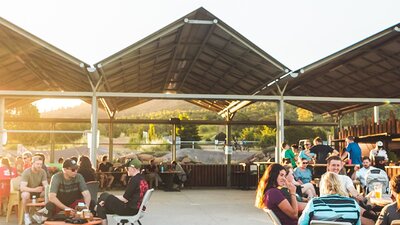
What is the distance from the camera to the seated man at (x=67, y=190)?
7.01 m

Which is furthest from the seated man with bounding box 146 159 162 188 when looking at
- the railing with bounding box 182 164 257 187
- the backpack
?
the backpack

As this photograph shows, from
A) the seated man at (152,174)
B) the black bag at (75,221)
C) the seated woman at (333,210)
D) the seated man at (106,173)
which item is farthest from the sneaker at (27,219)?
the seated man at (152,174)

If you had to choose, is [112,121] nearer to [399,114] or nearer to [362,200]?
[362,200]

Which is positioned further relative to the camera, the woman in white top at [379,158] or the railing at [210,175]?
the railing at [210,175]

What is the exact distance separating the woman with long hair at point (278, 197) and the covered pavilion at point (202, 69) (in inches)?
300

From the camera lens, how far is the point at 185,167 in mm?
20688

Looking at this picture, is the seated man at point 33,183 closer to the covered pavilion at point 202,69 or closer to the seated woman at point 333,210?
the covered pavilion at point 202,69

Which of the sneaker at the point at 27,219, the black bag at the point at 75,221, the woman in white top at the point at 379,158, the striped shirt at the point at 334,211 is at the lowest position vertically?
the sneaker at the point at 27,219

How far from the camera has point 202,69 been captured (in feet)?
60.1

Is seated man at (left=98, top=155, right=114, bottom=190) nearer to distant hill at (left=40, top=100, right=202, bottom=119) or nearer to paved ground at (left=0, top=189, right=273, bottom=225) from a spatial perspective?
paved ground at (left=0, top=189, right=273, bottom=225)

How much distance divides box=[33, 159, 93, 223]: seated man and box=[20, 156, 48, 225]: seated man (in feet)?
5.87

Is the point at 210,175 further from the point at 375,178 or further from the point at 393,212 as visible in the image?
the point at 393,212

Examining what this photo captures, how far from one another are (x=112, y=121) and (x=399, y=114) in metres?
39.9

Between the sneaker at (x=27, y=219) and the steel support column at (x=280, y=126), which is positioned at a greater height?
the steel support column at (x=280, y=126)
